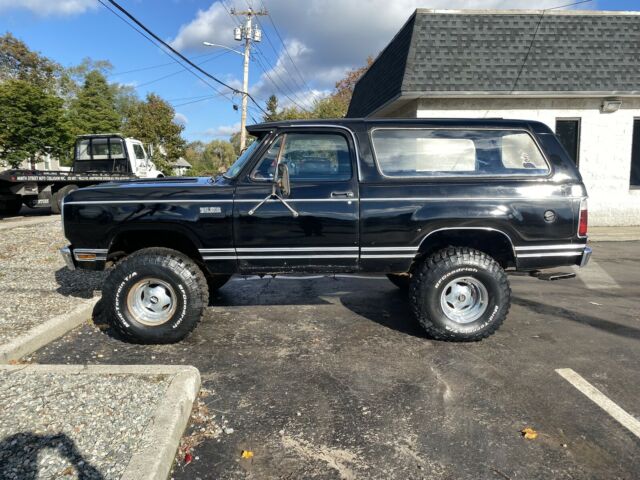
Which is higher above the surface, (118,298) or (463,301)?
(118,298)

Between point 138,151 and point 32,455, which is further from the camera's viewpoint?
point 138,151

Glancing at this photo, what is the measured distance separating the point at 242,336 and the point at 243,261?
83 centimetres

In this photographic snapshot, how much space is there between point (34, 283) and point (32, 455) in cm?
431

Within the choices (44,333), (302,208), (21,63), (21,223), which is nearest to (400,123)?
(302,208)

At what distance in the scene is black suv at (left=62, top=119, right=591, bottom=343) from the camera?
4.18m

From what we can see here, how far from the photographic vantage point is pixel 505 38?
1070cm

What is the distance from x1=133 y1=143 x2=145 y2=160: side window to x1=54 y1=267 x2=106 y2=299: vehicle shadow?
389 inches

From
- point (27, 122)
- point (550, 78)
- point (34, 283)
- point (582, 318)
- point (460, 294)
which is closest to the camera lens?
point (460, 294)

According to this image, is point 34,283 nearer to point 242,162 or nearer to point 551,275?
point 242,162

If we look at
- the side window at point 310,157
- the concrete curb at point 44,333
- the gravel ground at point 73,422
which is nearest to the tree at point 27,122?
the concrete curb at point 44,333

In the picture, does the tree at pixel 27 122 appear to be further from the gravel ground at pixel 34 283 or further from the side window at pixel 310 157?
the side window at pixel 310 157

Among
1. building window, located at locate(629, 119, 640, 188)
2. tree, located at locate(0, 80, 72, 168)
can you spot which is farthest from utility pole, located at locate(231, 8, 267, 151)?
building window, located at locate(629, 119, 640, 188)

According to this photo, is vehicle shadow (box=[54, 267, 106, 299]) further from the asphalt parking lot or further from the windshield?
the windshield

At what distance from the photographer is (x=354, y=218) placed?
13.8 feet
